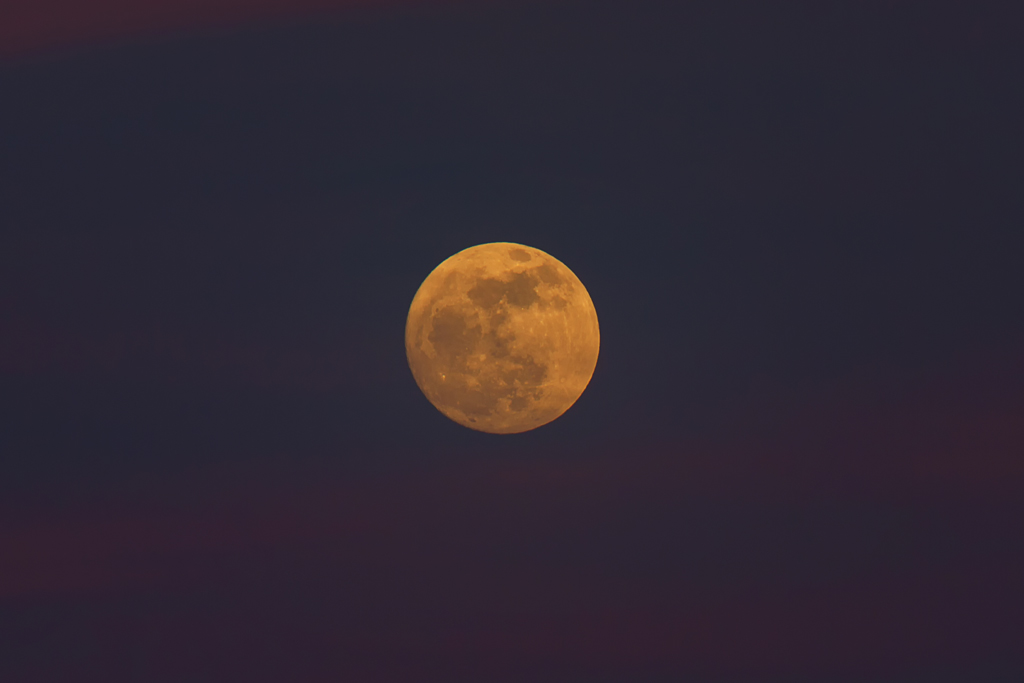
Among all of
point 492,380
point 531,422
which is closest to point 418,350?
point 492,380

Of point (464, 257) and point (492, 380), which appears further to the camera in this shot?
point (464, 257)

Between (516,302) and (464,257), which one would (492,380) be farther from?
→ (464,257)

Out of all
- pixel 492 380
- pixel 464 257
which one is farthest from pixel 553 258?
pixel 492 380

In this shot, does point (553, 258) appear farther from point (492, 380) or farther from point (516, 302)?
point (492, 380)

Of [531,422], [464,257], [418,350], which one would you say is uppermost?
[464,257]

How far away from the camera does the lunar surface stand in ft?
37.2

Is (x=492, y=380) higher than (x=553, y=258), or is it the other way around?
(x=553, y=258)

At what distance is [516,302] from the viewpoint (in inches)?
450

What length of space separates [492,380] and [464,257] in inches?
85.7

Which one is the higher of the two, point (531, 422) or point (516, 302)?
point (516, 302)

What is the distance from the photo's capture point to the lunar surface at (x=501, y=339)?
11.3 metres

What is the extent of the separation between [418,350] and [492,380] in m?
1.40

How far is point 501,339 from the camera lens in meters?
11.3

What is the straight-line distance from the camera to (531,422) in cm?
1220
